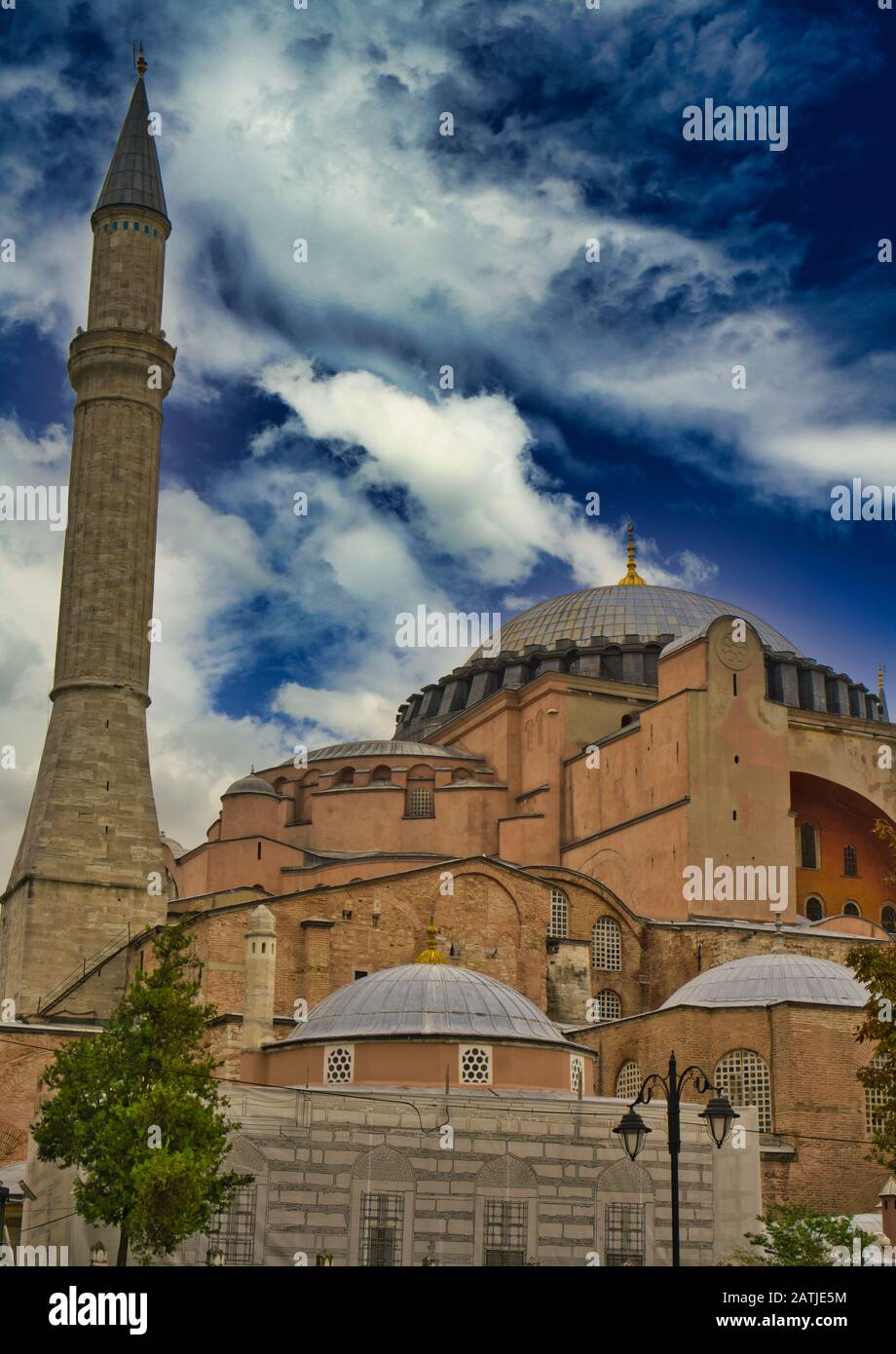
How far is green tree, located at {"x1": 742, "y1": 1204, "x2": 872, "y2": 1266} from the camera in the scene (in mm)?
23234

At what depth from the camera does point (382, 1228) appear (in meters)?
24.4

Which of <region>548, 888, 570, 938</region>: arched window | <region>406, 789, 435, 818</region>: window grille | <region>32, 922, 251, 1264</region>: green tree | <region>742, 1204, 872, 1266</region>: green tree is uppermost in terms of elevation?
<region>406, 789, 435, 818</region>: window grille

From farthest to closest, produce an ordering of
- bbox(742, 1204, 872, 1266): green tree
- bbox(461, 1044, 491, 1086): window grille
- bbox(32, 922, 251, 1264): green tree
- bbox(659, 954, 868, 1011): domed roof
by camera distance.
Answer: bbox(659, 954, 868, 1011): domed roof < bbox(461, 1044, 491, 1086): window grille < bbox(742, 1204, 872, 1266): green tree < bbox(32, 922, 251, 1264): green tree

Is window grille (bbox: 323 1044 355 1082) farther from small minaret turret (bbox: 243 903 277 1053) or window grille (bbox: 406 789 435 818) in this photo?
window grille (bbox: 406 789 435 818)

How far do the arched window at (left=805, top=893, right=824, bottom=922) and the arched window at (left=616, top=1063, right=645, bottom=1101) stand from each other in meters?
11.0

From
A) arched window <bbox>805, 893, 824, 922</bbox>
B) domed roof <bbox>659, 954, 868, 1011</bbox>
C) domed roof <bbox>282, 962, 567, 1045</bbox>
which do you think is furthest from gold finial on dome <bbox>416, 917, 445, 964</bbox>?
arched window <bbox>805, 893, 824, 922</bbox>

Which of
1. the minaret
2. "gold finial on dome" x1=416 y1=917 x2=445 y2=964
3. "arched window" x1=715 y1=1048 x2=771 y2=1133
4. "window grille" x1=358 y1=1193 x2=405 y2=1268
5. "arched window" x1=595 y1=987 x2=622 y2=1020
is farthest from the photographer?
the minaret

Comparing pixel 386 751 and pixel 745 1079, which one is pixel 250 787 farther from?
pixel 745 1079

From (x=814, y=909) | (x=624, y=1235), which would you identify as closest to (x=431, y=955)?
(x=624, y=1235)

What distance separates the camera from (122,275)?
42.3m

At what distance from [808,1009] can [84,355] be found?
2241cm

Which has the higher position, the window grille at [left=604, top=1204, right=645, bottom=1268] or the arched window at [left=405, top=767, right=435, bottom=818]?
the arched window at [left=405, top=767, right=435, bottom=818]
